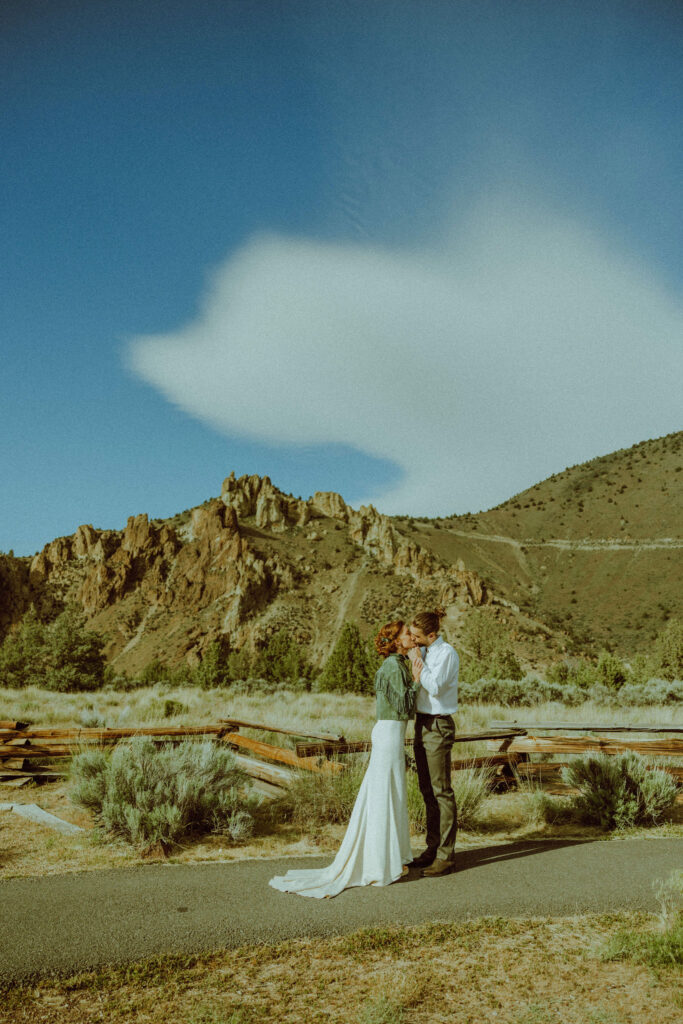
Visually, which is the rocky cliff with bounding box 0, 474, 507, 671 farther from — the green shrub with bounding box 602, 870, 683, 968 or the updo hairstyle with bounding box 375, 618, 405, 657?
the green shrub with bounding box 602, 870, 683, 968

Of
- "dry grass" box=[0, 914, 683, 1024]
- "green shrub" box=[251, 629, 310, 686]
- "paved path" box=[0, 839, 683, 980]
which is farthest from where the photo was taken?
"green shrub" box=[251, 629, 310, 686]

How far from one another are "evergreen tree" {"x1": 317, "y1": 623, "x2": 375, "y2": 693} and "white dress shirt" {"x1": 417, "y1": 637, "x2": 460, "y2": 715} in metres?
24.4

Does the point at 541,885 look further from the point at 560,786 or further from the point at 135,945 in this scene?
the point at 560,786

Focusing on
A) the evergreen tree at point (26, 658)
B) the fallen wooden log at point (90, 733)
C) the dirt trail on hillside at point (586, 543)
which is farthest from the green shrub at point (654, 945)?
Result: the dirt trail on hillside at point (586, 543)

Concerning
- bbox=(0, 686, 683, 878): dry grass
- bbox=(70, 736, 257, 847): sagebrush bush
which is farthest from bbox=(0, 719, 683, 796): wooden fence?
bbox=(70, 736, 257, 847): sagebrush bush

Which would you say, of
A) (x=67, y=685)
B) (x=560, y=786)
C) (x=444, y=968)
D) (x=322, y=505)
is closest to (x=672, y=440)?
(x=322, y=505)

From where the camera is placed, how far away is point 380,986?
381cm

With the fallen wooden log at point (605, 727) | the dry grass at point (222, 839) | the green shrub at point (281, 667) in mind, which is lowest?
the dry grass at point (222, 839)

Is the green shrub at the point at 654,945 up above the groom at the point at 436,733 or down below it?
below

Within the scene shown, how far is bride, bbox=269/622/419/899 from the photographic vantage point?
5559 mm

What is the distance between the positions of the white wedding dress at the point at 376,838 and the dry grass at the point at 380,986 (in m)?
0.99

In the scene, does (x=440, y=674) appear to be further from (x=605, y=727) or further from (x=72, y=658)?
(x=72, y=658)

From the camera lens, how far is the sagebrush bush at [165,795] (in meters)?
6.91

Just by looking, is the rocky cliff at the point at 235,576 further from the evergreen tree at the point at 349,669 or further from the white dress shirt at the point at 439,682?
the white dress shirt at the point at 439,682
